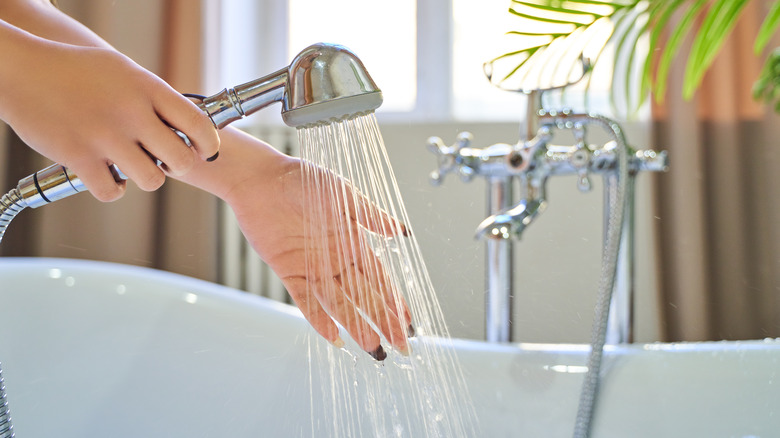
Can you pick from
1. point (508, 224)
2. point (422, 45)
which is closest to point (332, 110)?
point (508, 224)

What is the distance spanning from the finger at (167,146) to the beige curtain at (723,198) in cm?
132

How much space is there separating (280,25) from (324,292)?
1107mm

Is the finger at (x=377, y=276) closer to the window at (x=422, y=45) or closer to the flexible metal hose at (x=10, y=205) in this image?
the flexible metal hose at (x=10, y=205)

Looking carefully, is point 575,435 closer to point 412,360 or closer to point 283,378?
point 412,360

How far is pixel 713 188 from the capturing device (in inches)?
59.1

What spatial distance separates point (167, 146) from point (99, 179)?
0.04m

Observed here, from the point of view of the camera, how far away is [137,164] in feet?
1.13

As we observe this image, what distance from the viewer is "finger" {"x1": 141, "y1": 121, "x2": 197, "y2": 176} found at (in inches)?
13.5

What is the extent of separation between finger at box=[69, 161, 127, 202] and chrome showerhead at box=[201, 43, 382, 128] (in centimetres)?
7

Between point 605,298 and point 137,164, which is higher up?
point 137,164

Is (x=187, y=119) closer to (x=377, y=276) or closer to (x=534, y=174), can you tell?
(x=377, y=276)

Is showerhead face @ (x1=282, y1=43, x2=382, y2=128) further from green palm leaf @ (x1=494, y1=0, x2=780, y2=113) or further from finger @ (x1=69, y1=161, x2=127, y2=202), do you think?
green palm leaf @ (x1=494, y1=0, x2=780, y2=113)

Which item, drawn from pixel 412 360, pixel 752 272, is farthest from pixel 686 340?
pixel 412 360

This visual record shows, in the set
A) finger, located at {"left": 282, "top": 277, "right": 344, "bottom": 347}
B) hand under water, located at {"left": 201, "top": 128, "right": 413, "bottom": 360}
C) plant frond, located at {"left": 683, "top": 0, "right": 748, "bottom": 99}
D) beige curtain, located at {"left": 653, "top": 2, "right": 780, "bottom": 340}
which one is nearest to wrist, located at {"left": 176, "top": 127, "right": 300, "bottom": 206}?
hand under water, located at {"left": 201, "top": 128, "right": 413, "bottom": 360}
